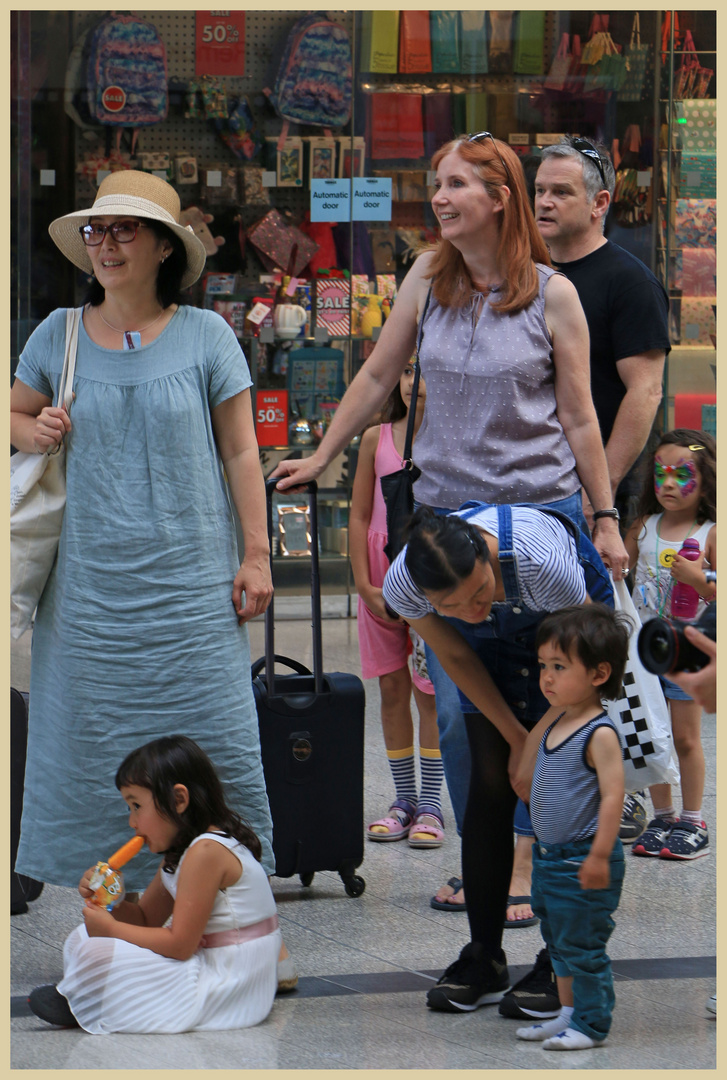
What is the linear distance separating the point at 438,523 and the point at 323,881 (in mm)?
1728

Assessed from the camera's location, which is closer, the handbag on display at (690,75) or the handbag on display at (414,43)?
the handbag on display at (414,43)

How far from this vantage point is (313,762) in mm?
3715

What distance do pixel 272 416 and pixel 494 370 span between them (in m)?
5.30

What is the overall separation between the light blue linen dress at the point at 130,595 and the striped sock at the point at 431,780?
4.09ft

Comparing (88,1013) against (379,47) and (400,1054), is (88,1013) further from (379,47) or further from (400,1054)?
(379,47)

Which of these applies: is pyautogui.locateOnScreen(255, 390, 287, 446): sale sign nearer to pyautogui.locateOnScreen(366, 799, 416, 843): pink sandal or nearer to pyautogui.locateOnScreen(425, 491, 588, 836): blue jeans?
pyautogui.locateOnScreen(366, 799, 416, 843): pink sandal

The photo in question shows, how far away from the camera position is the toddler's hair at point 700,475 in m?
4.25

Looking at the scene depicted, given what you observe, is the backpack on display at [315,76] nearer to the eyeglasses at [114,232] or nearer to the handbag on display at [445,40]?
the handbag on display at [445,40]

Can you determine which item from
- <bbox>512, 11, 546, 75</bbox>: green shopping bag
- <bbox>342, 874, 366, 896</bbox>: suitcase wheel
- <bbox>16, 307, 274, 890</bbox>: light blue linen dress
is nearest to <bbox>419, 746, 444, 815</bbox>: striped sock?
<bbox>342, 874, 366, 896</bbox>: suitcase wheel

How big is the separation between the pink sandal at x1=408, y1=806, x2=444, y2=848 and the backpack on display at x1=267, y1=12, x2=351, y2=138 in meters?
4.97

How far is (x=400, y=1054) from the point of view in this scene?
2.74 metres

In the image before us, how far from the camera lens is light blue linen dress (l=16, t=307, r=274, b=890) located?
10.2ft

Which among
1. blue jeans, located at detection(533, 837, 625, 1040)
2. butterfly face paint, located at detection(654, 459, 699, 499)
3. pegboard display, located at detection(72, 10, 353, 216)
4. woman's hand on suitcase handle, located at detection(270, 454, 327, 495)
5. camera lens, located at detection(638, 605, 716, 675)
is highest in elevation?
pegboard display, located at detection(72, 10, 353, 216)

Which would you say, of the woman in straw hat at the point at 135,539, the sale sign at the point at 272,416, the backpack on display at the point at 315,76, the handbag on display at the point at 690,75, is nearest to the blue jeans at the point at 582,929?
the woman in straw hat at the point at 135,539
